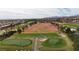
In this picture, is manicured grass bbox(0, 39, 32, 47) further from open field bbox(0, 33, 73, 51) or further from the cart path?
the cart path

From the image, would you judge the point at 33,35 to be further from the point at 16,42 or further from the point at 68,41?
the point at 68,41

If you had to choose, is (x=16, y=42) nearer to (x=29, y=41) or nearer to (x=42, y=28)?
(x=29, y=41)

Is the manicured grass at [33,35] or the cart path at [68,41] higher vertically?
the manicured grass at [33,35]

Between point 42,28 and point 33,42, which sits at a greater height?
point 42,28

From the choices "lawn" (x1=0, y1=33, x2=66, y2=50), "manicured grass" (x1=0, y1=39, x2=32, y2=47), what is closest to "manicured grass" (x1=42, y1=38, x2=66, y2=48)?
"lawn" (x1=0, y1=33, x2=66, y2=50)

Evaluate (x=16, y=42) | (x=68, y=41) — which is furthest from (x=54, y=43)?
(x=16, y=42)

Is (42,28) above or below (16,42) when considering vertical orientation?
above

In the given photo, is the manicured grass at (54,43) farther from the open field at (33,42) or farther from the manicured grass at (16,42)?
the manicured grass at (16,42)

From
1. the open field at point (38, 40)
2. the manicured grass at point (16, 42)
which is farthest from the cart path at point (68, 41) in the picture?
the manicured grass at point (16, 42)

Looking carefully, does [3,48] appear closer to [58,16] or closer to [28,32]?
[28,32]
